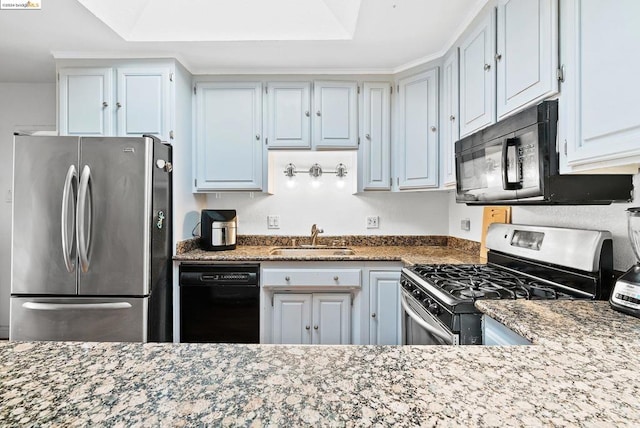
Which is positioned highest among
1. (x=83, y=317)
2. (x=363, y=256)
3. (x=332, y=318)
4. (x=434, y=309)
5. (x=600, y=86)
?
(x=600, y=86)

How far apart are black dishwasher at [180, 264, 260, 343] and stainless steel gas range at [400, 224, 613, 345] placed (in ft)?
3.48

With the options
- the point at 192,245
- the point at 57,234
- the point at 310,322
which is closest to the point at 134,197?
the point at 57,234

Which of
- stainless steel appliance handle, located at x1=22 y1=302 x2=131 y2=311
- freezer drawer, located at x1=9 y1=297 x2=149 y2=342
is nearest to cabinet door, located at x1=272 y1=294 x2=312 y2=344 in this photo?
freezer drawer, located at x1=9 y1=297 x2=149 y2=342

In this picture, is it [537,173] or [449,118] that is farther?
[449,118]

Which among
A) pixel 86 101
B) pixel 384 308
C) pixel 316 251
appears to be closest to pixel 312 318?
pixel 384 308

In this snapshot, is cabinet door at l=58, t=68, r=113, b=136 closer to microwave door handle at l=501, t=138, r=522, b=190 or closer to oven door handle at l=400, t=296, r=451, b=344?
oven door handle at l=400, t=296, r=451, b=344

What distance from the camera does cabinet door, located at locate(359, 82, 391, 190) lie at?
2.63 metres

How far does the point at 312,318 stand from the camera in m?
2.34

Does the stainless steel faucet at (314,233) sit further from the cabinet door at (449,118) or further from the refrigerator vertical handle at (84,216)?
the refrigerator vertical handle at (84,216)

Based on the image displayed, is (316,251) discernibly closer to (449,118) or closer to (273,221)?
(273,221)

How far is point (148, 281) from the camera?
2.06m

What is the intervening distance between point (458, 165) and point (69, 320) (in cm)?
258

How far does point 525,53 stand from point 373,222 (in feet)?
5.77

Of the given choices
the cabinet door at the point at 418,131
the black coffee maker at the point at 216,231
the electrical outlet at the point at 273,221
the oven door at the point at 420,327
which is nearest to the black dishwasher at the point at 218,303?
the black coffee maker at the point at 216,231
